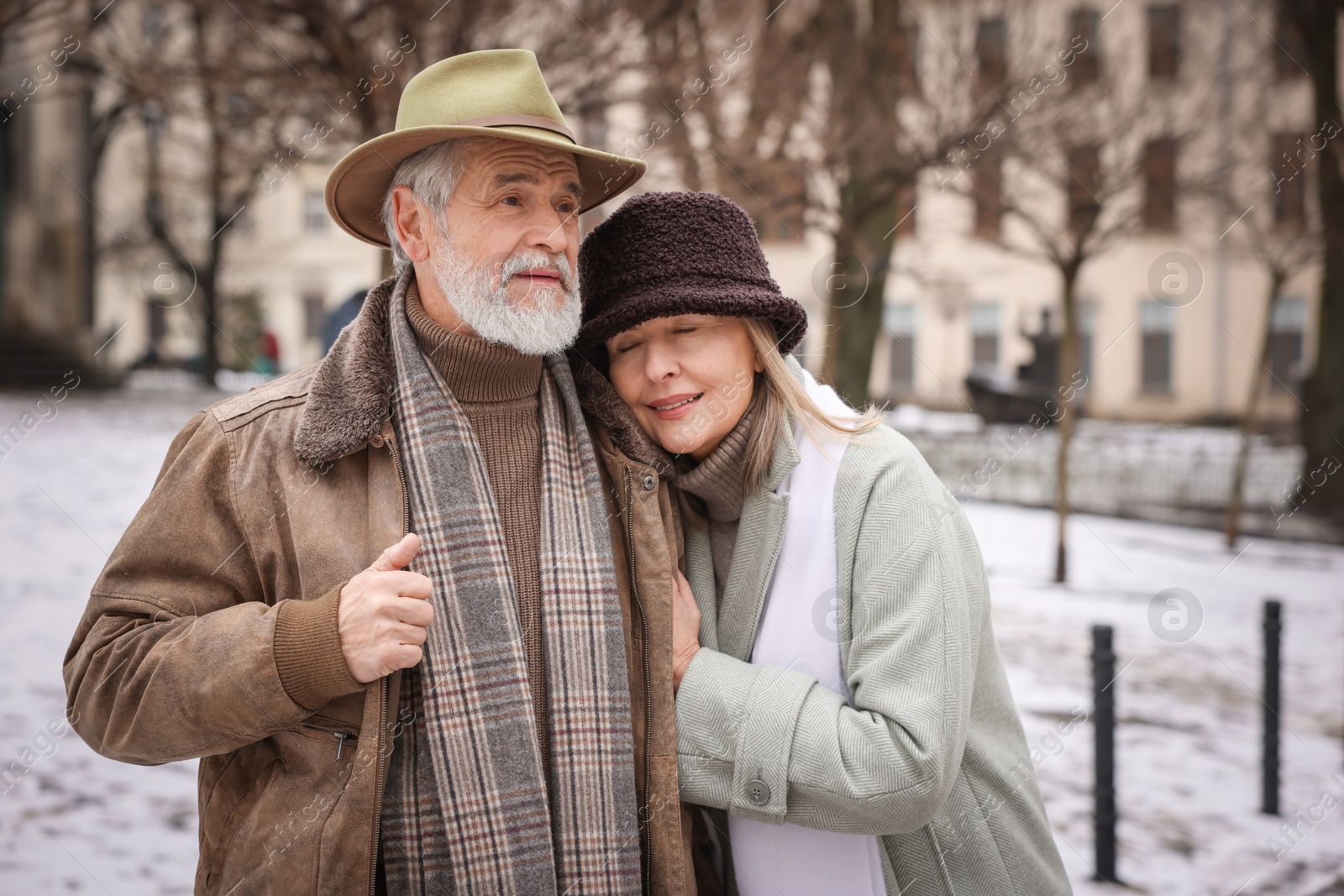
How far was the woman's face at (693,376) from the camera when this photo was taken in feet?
7.12

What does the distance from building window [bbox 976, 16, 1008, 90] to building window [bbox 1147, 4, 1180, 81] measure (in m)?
1.78

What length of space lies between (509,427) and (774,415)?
581mm

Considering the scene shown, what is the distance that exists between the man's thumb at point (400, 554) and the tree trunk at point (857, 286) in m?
4.41

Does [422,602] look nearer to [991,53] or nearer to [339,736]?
[339,736]

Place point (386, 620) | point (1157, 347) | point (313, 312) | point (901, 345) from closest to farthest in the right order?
1. point (386, 620)
2. point (1157, 347)
3. point (901, 345)
4. point (313, 312)

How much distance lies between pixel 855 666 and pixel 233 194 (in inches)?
724

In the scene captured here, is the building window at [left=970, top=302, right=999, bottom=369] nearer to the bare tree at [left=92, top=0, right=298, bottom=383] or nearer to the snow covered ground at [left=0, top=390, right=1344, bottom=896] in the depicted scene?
the snow covered ground at [left=0, top=390, right=1344, bottom=896]

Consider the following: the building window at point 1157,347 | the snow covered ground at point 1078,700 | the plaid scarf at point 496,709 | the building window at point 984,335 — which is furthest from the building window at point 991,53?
the building window at point 984,335

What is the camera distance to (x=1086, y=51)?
→ 9.34 metres

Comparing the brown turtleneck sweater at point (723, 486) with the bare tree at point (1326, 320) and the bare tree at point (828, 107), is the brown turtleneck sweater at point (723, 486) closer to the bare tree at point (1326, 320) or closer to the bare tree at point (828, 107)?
the bare tree at point (828, 107)

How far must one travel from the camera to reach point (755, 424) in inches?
86.9

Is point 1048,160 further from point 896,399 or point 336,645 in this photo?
point 896,399

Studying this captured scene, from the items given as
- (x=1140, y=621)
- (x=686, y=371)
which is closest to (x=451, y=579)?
(x=686, y=371)

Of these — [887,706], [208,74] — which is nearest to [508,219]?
[887,706]
